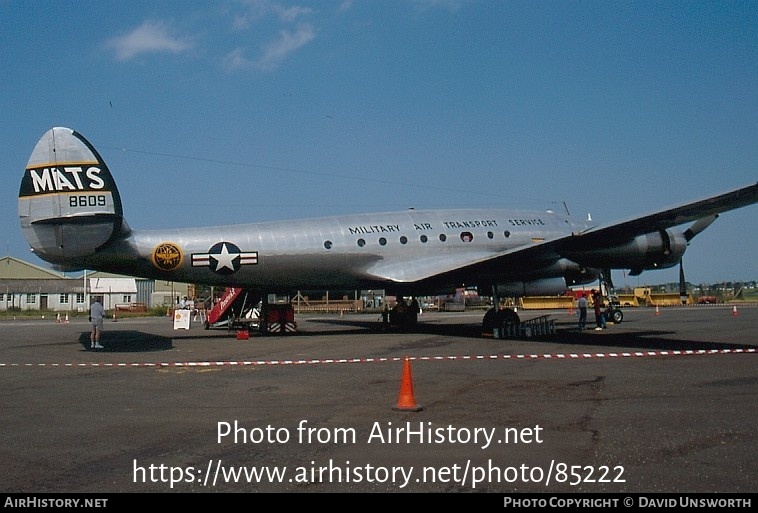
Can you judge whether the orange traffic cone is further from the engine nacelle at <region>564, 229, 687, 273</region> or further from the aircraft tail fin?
the aircraft tail fin

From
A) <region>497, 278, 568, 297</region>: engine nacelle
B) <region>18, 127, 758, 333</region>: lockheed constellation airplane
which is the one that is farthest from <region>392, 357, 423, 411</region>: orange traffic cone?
<region>497, 278, 568, 297</region>: engine nacelle

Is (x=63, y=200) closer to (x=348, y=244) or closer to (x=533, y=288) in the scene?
(x=348, y=244)

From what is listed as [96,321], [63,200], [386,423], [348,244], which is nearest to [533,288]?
[348,244]

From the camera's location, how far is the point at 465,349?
18.7 metres

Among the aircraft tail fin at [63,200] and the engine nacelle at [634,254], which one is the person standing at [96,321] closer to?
the aircraft tail fin at [63,200]

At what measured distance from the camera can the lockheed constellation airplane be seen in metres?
19.5

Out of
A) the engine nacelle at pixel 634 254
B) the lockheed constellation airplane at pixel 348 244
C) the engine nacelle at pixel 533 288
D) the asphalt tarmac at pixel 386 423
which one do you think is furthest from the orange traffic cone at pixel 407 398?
the engine nacelle at pixel 533 288

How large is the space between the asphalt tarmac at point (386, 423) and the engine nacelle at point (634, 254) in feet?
16.7

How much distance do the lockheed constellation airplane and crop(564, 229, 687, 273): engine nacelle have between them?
36 mm

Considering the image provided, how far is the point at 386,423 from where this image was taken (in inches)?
335

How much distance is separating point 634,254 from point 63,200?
57.3 feet

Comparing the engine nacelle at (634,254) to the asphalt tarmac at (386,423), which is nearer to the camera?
the asphalt tarmac at (386,423)

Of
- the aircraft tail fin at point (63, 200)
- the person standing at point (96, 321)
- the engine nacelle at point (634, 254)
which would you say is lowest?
the person standing at point (96, 321)

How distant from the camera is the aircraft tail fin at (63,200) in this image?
1941cm
